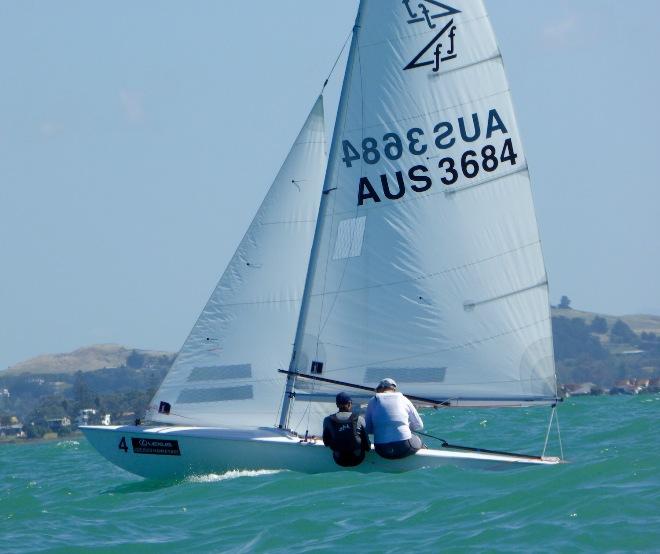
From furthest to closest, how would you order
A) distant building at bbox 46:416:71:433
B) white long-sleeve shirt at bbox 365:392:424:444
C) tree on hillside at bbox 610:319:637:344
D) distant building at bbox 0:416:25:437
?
1. tree on hillside at bbox 610:319:637:344
2. distant building at bbox 0:416:25:437
3. distant building at bbox 46:416:71:433
4. white long-sleeve shirt at bbox 365:392:424:444

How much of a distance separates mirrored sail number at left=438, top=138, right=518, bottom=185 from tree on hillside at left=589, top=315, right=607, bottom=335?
129 m

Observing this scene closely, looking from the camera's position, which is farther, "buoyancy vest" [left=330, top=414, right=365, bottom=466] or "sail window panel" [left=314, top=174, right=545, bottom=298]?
"sail window panel" [left=314, top=174, right=545, bottom=298]

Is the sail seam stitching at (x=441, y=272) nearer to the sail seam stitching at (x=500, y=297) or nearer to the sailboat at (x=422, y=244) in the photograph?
the sailboat at (x=422, y=244)

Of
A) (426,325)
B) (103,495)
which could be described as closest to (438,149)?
(426,325)

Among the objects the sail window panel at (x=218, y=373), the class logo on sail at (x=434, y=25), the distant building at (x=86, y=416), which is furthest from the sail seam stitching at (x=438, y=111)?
the distant building at (x=86, y=416)

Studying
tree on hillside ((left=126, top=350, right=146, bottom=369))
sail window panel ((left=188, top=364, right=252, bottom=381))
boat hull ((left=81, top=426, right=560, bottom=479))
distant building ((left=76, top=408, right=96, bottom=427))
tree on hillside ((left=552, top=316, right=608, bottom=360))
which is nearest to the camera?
boat hull ((left=81, top=426, right=560, bottom=479))

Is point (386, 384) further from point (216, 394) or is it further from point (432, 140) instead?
point (432, 140)

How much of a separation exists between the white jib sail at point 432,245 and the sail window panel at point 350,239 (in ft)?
0.04

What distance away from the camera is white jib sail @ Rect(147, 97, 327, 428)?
1856 centimetres

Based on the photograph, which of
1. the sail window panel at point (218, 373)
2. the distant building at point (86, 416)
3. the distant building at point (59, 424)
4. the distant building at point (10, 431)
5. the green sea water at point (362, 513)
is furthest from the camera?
the distant building at point (10, 431)

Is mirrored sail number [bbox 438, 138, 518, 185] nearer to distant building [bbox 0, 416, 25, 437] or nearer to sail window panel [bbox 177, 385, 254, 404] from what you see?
sail window panel [bbox 177, 385, 254, 404]

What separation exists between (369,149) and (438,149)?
823 mm

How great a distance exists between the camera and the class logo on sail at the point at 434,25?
59.3 ft

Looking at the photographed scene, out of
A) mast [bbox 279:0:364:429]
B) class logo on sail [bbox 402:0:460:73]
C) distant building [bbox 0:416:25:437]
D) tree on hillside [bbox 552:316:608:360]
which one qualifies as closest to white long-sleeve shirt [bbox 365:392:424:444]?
mast [bbox 279:0:364:429]
